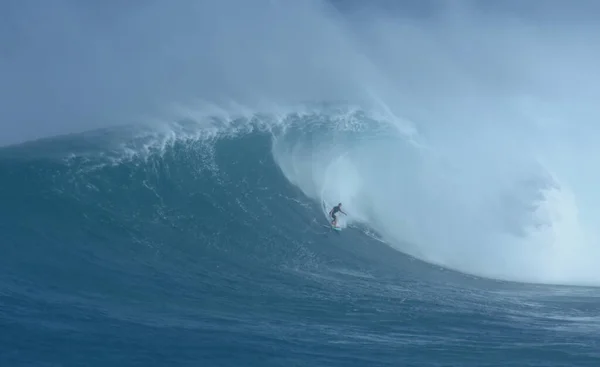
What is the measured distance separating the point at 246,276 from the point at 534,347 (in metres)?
5.87

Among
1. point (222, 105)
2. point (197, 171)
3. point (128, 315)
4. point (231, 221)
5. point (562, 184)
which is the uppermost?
point (222, 105)

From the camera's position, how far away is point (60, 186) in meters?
17.4

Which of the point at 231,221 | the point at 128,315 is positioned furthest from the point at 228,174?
the point at 128,315

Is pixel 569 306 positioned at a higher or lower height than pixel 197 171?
lower

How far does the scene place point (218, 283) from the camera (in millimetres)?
14180

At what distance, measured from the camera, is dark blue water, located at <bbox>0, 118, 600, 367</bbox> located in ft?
36.6

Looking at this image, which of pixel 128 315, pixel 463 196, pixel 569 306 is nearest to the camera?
pixel 128 315

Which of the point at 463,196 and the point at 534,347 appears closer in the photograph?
the point at 534,347

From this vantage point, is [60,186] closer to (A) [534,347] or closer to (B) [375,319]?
(B) [375,319]

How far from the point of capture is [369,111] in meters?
24.8

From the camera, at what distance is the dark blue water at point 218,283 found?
1116 centimetres

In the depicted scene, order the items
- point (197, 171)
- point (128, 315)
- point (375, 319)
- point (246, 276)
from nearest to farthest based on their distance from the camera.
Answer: point (128, 315) → point (375, 319) → point (246, 276) → point (197, 171)

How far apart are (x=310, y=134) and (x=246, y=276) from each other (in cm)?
890

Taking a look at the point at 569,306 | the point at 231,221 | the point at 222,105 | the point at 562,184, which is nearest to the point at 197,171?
the point at 231,221
